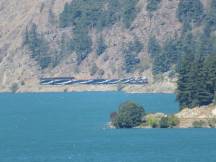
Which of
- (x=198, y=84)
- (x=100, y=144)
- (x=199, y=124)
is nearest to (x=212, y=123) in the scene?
(x=199, y=124)

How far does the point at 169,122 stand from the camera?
154 metres

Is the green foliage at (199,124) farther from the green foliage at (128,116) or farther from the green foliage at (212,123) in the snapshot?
the green foliage at (128,116)

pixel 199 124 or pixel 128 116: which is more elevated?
pixel 128 116

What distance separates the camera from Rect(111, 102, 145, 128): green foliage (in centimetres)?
15312

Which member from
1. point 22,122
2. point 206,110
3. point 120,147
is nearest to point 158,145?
point 120,147

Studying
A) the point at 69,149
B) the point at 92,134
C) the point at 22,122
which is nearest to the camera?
the point at 69,149

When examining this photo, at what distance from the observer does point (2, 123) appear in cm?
18512

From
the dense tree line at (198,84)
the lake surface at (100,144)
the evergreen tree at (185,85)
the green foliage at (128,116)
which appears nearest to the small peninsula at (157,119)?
the green foliage at (128,116)

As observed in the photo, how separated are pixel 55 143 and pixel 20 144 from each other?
422cm

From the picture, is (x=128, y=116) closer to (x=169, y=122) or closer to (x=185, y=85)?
(x=169, y=122)

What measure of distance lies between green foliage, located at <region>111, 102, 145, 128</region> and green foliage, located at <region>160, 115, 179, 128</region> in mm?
2901

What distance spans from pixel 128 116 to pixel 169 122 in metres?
5.63

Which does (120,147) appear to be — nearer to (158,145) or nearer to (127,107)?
(158,145)

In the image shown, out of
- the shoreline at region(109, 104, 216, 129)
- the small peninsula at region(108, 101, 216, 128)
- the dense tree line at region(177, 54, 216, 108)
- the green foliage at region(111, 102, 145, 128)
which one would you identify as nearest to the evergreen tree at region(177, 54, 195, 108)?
the dense tree line at region(177, 54, 216, 108)
